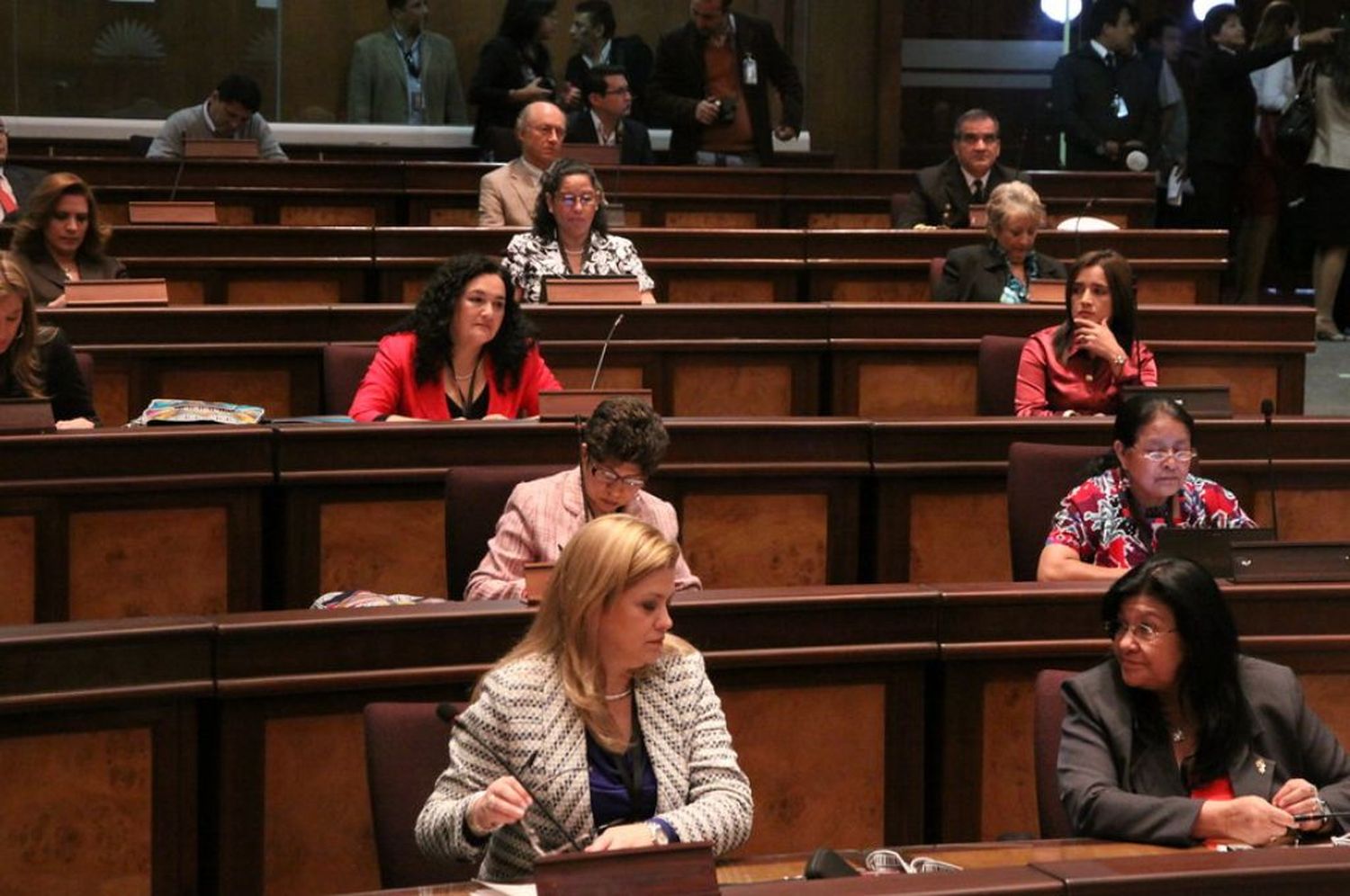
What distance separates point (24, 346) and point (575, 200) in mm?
1939

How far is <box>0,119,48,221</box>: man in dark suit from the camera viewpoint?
281 inches

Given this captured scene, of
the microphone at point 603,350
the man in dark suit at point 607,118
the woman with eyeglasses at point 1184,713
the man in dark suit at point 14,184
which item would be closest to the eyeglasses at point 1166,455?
the woman with eyeglasses at point 1184,713

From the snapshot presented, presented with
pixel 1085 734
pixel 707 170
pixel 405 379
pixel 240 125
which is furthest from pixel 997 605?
pixel 240 125

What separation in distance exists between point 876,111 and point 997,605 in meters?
7.89

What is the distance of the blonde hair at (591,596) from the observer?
2.71 meters

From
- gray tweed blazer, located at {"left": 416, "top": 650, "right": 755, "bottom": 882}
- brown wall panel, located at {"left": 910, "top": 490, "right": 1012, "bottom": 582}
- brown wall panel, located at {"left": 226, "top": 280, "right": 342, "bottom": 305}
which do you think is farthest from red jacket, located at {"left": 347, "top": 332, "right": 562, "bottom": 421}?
gray tweed blazer, located at {"left": 416, "top": 650, "right": 755, "bottom": 882}

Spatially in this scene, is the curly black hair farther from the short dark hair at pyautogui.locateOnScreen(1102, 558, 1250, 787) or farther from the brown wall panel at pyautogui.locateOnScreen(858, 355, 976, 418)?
the short dark hair at pyautogui.locateOnScreen(1102, 558, 1250, 787)

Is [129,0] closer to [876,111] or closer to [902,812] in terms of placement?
[876,111]

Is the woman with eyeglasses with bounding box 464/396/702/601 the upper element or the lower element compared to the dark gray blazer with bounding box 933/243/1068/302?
lower

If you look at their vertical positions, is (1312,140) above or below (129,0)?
below

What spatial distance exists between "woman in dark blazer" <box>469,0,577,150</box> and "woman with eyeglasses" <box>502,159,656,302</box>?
249cm

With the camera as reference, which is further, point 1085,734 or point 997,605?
point 997,605

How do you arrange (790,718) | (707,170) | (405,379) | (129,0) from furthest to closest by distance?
(129,0) < (707,170) < (405,379) < (790,718)

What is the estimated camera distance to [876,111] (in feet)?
36.6
